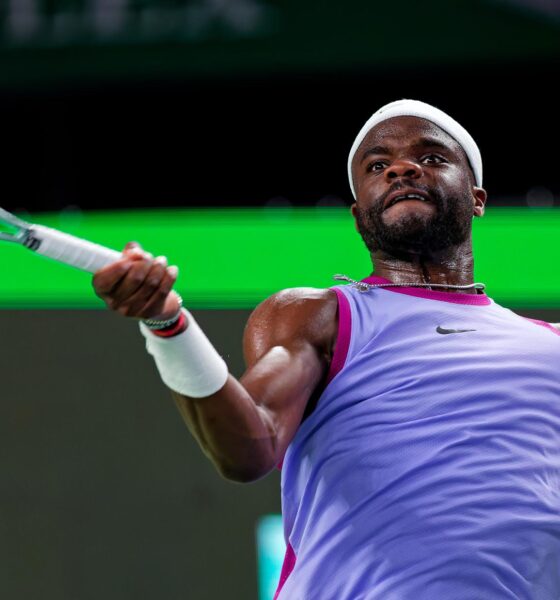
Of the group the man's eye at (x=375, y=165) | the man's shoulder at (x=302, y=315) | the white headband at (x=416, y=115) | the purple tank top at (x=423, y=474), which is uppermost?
the white headband at (x=416, y=115)

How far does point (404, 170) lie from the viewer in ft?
8.85

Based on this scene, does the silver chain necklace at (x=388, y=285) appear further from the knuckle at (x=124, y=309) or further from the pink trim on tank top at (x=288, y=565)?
the knuckle at (x=124, y=309)

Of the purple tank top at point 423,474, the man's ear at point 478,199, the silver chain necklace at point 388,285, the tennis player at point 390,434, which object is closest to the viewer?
the tennis player at point 390,434

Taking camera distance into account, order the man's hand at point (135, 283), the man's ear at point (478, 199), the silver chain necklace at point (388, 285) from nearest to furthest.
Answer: the man's hand at point (135, 283)
the silver chain necklace at point (388, 285)
the man's ear at point (478, 199)

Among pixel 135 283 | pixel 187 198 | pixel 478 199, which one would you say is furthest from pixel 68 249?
pixel 187 198

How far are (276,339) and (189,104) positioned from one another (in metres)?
4.67

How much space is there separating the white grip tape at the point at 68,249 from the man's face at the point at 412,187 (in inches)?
42.7

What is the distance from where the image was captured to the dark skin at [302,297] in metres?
1.78

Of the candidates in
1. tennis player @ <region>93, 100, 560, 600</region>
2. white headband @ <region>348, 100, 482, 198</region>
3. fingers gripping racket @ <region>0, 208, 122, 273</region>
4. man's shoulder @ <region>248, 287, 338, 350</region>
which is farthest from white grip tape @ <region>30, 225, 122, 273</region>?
white headband @ <region>348, 100, 482, 198</region>

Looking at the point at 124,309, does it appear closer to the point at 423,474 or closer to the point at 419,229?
the point at 423,474

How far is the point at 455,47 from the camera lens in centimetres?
614

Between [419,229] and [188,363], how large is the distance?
997 mm

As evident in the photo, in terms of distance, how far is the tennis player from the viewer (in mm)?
1993

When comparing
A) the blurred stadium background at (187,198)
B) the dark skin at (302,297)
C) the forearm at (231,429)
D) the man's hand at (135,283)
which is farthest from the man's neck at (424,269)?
the blurred stadium background at (187,198)
